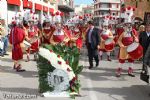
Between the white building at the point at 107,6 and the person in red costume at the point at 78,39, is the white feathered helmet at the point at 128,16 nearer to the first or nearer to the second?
the person in red costume at the point at 78,39

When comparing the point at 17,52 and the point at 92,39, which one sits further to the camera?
the point at 92,39

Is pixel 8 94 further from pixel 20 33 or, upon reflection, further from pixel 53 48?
pixel 20 33

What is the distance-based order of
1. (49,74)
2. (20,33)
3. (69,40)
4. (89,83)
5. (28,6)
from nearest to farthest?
(49,74), (89,83), (69,40), (20,33), (28,6)

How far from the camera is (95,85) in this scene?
1223 cm

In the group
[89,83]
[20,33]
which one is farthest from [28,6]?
[89,83]

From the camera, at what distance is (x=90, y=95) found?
10594 mm

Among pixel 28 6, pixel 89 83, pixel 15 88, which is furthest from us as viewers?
pixel 28 6

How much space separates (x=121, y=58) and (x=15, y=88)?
4227 mm

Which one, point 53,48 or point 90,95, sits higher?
point 53,48

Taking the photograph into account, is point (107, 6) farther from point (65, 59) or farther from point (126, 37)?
point (65, 59)

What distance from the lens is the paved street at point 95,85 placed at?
418 inches

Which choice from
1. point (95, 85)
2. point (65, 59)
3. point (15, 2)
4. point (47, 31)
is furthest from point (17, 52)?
point (15, 2)

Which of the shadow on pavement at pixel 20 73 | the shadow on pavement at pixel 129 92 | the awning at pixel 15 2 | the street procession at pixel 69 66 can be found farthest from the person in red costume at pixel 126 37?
the awning at pixel 15 2

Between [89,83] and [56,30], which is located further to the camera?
[56,30]
